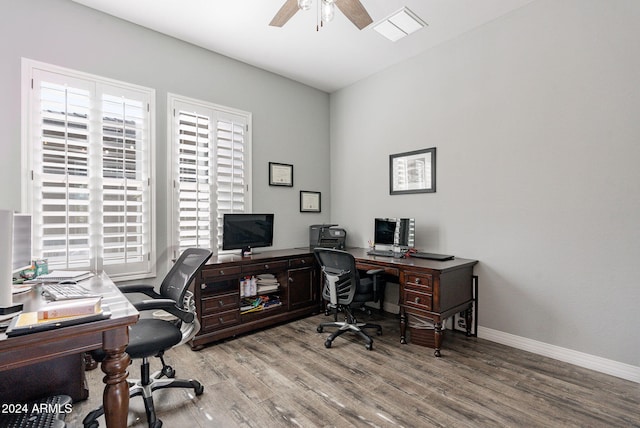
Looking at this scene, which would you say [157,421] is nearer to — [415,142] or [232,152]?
[232,152]

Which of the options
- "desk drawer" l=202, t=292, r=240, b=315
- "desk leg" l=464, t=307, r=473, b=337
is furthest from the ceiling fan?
"desk leg" l=464, t=307, r=473, b=337

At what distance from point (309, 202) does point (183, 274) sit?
2.53 meters

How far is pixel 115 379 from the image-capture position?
1392mm

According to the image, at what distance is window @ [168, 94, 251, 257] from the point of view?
3316 millimetres

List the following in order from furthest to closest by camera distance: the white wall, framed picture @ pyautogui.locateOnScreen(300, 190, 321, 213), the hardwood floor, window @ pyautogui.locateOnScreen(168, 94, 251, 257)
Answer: framed picture @ pyautogui.locateOnScreen(300, 190, 321, 213) → window @ pyautogui.locateOnScreen(168, 94, 251, 257) → the white wall → the hardwood floor

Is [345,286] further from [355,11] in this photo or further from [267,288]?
[355,11]

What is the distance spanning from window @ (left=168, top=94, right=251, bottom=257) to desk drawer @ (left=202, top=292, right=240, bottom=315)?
68cm

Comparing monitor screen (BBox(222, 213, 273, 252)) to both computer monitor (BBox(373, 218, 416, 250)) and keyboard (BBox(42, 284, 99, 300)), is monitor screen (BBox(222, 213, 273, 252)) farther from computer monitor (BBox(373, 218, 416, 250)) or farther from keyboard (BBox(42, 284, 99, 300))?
keyboard (BBox(42, 284, 99, 300))

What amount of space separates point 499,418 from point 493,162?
2.22m

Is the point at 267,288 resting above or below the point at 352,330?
above

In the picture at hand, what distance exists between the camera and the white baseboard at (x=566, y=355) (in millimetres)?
2369

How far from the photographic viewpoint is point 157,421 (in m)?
1.81

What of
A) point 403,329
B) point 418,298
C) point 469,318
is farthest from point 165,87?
point 469,318

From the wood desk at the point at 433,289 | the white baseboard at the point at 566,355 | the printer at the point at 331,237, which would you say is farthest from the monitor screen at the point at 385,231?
the white baseboard at the point at 566,355
